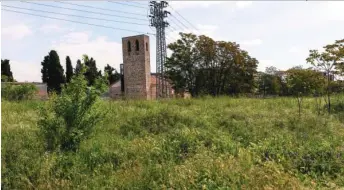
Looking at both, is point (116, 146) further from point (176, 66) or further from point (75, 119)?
point (176, 66)

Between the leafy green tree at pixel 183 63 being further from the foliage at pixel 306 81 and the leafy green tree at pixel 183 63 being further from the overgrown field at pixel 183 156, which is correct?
the overgrown field at pixel 183 156

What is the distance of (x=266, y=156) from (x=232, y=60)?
18778 millimetres

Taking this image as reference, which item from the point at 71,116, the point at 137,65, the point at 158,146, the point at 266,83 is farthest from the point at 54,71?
the point at 158,146

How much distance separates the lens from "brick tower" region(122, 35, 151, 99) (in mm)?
30656

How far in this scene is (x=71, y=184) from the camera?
14.3 ft

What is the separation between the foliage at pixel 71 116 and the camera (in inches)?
211

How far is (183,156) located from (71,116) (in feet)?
6.52

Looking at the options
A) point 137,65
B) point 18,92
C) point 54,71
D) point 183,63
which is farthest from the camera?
point 54,71

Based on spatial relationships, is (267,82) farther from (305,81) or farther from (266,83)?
(305,81)

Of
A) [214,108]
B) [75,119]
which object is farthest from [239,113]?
[75,119]

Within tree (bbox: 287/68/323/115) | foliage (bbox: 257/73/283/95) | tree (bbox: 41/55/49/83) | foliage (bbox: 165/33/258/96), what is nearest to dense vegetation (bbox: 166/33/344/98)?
foliage (bbox: 165/33/258/96)

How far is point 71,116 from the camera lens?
5.42 meters

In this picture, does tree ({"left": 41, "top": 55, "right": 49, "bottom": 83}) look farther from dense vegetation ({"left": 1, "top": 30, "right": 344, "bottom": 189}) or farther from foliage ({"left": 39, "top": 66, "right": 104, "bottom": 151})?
foliage ({"left": 39, "top": 66, "right": 104, "bottom": 151})

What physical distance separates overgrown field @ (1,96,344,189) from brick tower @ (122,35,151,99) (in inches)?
921
